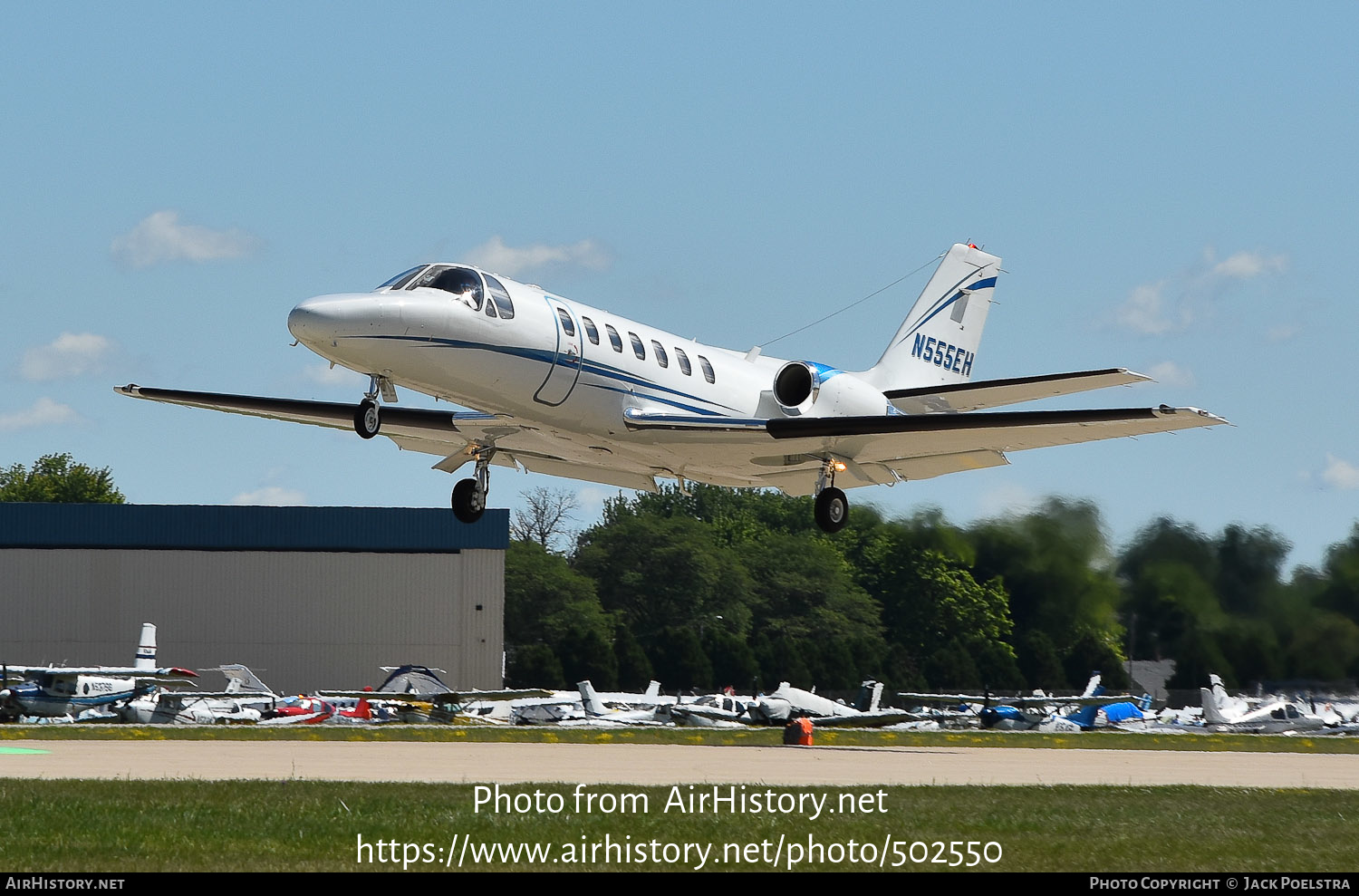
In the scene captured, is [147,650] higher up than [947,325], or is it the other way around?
[947,325]

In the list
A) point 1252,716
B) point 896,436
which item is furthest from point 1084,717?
point 896,436

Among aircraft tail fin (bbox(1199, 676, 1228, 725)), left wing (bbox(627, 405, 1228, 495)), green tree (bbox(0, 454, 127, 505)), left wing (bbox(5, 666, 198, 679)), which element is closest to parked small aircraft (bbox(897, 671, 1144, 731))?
aircraft tail fin (bbox(1199, 676, 1228, 725))

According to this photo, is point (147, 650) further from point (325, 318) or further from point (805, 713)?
point (325, 318)

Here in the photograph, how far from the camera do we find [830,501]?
891 inches

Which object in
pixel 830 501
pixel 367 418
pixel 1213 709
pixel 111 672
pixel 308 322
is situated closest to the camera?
pixel 308 322

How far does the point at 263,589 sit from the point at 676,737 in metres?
22.0

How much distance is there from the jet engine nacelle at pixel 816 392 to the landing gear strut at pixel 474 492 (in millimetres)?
4456

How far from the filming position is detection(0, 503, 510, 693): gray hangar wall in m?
48.3

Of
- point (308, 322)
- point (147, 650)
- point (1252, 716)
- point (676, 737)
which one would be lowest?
point (676, 737)

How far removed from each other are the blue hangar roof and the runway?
22.8 metres

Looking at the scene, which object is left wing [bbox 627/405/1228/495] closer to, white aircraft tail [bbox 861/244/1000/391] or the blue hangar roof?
white aircraft tail [bbox 861/244/1000/391]

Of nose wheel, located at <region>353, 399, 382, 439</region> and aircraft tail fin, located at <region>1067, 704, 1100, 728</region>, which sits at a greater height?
nose wheel, located at <region>353, 399, 382, 439</region>

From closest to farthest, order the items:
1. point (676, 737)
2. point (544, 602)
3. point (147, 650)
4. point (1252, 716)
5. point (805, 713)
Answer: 1. point (676, 737)
2. point (805, 713)
3. point (1252, 716)
4. point (147, 650)
5. point (544, 602)
